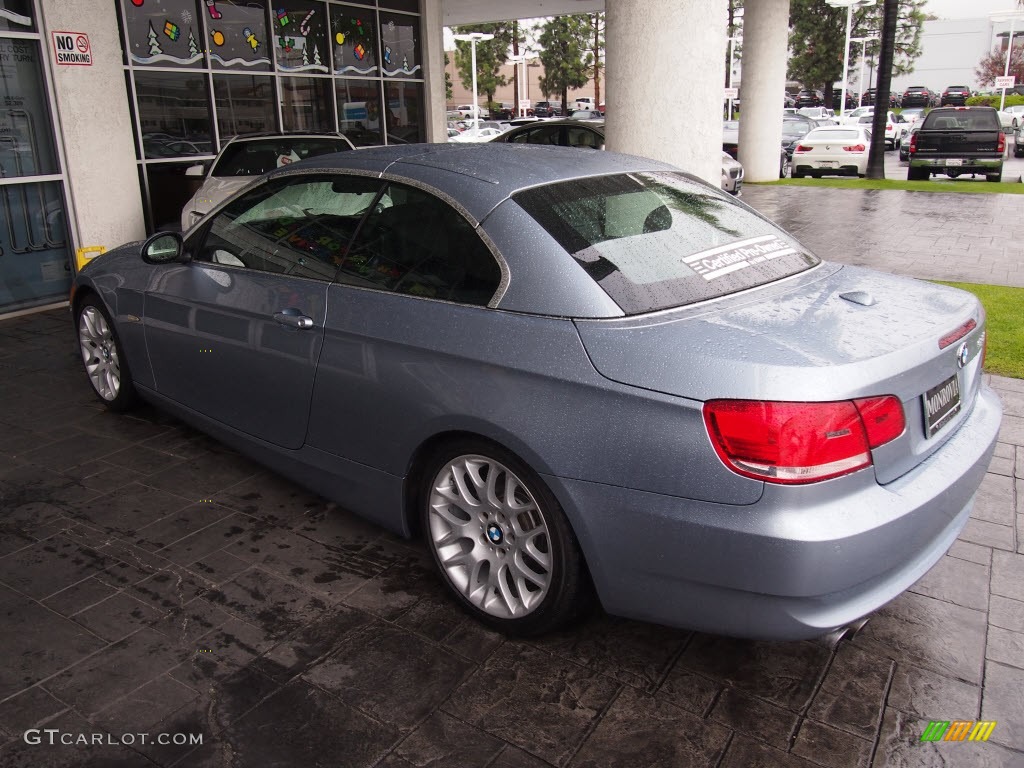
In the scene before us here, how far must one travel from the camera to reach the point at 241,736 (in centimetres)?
253

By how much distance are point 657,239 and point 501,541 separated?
1226 millimetres

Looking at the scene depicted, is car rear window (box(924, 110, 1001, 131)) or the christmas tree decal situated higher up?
the christmas tree decal

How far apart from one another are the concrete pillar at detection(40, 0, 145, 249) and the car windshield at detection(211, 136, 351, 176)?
0.97m

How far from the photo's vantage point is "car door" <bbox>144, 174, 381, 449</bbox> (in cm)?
352

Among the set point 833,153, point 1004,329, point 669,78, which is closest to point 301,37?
point 669,78

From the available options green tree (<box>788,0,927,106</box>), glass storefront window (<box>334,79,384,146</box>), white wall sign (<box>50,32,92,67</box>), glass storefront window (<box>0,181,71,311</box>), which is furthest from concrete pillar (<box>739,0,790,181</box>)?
green tree (<box>788,0,927,106</box>)

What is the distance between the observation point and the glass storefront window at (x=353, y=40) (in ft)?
44.1

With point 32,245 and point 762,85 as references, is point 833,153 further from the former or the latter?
point 32,245

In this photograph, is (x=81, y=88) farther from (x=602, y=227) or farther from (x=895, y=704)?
(x=895, y=704)

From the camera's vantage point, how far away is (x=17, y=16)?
7.95m

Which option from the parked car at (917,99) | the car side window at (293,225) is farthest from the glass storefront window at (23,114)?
the parked car at (917,99)

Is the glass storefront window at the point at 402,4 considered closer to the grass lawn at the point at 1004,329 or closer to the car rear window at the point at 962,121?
the grass lawn at the point at 1004,329

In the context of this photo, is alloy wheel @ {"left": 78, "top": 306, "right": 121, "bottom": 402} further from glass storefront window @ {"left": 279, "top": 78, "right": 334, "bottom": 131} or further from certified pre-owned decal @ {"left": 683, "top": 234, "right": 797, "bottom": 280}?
glass storefront window @ {"left": 279, "top": 78, "right": 334, "bottom": 131}

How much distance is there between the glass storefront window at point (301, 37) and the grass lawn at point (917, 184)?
11.3m
